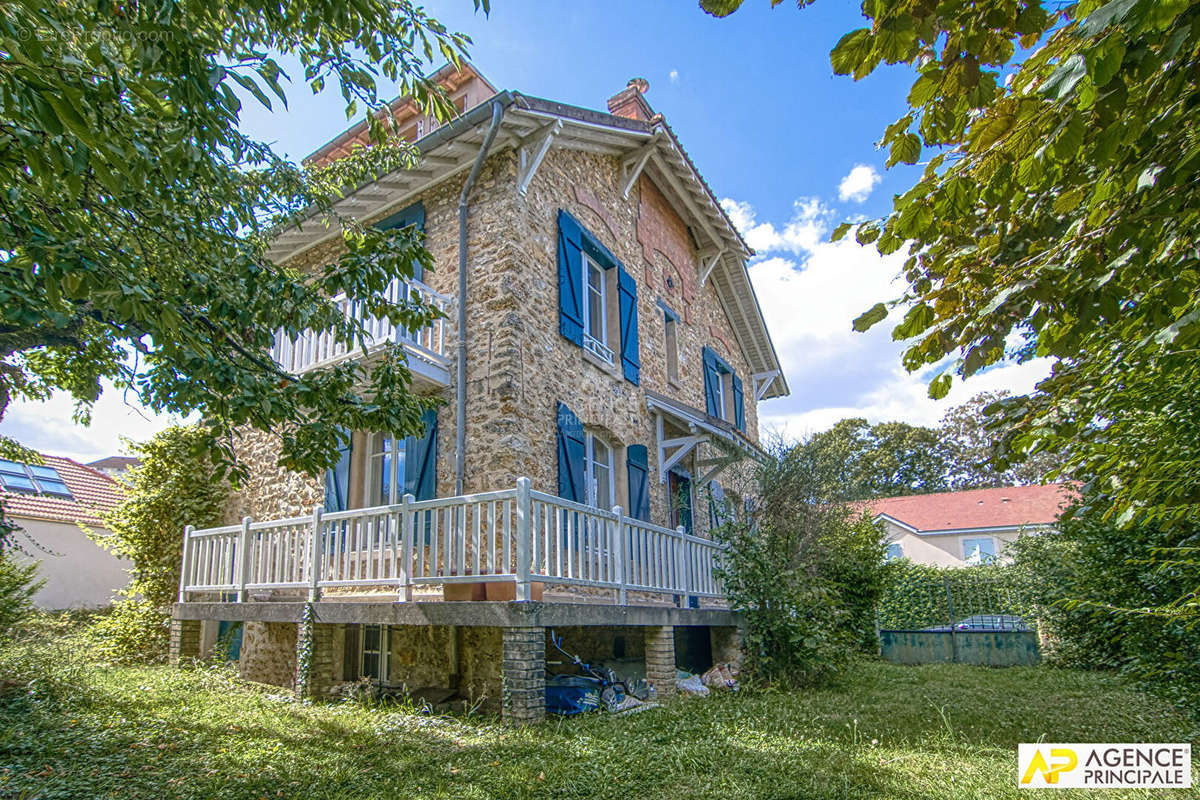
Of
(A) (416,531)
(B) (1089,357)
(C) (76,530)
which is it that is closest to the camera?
(B) (1089,357)

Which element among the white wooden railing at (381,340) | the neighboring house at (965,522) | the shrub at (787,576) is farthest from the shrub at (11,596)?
the neighboring house at (965,522)

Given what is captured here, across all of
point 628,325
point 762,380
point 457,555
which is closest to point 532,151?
point 628,325

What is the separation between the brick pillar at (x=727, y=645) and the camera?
30.9 ft

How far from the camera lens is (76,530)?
53.8 ft

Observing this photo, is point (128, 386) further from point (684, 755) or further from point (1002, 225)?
point (1002, 225)

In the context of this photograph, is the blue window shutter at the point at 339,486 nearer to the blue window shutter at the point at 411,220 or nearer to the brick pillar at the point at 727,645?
the blue window shutter at the point at 411,220

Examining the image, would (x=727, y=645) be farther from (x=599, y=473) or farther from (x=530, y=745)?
(x=530, y=745)

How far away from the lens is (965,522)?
2833 cm

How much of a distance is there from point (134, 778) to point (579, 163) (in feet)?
29.7

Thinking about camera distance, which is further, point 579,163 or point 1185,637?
point 579,163

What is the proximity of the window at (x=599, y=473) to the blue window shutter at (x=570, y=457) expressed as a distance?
532 millimetres

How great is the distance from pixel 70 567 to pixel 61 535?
0.79m

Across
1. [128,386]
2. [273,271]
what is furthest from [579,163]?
[128,386]

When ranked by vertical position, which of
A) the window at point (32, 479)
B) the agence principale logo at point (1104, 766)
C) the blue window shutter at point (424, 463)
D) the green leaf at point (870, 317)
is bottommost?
the agence principale logo at point (1104, 766)
